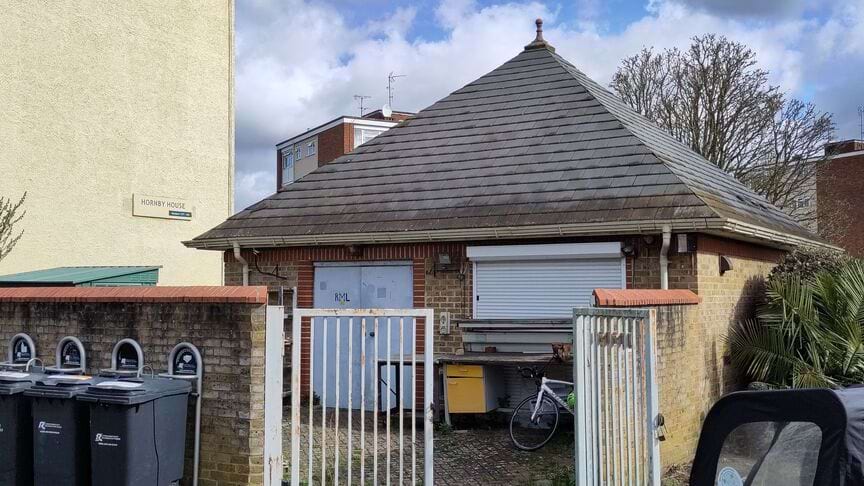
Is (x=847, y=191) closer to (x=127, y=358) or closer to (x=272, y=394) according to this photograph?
(x=272, y=394)

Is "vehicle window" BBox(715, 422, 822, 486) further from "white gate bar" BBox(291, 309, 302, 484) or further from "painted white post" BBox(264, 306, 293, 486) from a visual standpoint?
"painted white post" BBox(264, 306, 293, 486)

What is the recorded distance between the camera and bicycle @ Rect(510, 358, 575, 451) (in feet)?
31.1

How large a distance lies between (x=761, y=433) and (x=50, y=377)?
19.9ft

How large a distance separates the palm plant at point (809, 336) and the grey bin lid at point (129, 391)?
7.05 meters

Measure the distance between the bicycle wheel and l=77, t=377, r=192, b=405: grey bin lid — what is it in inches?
168

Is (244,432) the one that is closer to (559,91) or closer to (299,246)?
(299,246)

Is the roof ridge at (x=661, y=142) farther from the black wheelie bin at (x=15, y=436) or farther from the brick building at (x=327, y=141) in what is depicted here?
the brick building at (x=327, y=141)

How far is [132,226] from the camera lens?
18375 mm

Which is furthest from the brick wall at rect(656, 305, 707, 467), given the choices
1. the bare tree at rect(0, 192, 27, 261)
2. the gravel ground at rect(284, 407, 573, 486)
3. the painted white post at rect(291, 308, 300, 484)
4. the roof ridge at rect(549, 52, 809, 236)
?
the bare tree at rect(0, 192, 27, 261)

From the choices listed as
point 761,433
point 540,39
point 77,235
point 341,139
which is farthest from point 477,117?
point 341,139

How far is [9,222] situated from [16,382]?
28.7 feet

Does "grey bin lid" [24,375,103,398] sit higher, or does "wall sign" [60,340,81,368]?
"wall sign" [60,340,81,368]

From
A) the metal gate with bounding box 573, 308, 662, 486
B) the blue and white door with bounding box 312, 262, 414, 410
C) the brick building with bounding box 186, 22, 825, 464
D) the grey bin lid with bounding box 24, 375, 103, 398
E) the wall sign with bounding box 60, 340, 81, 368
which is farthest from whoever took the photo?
the blue and white door with bounding box 312, 262, 414, 410

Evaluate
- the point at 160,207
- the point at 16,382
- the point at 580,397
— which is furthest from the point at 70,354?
the point at 160,207
